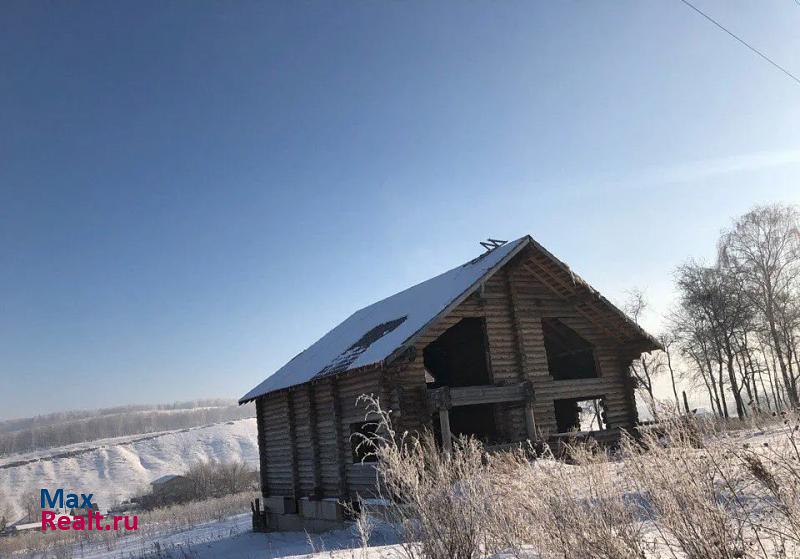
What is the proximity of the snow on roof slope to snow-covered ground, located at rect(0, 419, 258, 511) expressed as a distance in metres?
60.8

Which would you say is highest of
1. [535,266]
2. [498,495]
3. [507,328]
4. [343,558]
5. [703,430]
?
[535,266]

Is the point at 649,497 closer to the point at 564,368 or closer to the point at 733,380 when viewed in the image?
the point at 564,368

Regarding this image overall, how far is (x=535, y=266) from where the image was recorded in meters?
17.6

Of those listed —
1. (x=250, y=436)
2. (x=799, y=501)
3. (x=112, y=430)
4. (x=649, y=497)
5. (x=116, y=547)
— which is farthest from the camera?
(x=112, y=430)

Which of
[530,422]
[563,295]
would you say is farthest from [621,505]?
[563,295]

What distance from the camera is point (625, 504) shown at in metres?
5.50

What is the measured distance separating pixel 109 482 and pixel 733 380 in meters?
86.7

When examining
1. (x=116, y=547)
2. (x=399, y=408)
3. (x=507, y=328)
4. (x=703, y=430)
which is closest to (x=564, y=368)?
(x=507, y=328)

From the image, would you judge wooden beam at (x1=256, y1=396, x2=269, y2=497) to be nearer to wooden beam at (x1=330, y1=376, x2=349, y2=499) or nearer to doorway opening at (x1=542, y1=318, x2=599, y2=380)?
wooden beam at (x1=330, y1=376, x2=349, y2=499)

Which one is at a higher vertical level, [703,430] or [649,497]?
→ [703,430]

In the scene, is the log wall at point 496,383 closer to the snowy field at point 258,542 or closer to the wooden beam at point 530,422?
the wooden beam at point 530,422

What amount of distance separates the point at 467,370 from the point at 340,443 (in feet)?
20.7

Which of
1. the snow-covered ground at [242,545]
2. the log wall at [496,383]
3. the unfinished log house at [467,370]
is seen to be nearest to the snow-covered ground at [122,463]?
the snow-covered ground at [242,545]

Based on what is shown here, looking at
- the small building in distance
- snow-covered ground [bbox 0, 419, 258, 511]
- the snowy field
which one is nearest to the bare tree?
the snowy field
